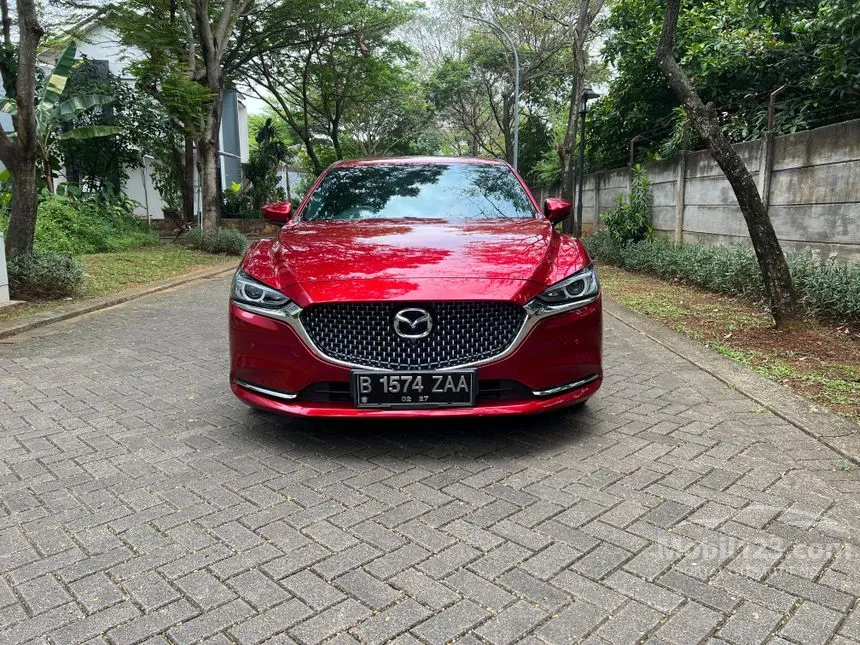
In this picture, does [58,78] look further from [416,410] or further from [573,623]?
[573,623]

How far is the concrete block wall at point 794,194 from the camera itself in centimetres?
708

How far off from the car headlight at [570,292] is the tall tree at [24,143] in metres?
7.04

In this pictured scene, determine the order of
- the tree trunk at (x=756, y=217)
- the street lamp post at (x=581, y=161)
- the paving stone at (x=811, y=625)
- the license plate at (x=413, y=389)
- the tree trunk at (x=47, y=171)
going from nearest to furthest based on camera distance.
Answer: the paving stone at (x=811, y=625)
the license plate at (x=413, y=389)
the tree trunk at (x=756, y=217)
the tree trunk at (x=47, y=171)
the street lamp post at (x=581, y=161)

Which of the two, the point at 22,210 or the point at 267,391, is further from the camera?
the point at 22,210

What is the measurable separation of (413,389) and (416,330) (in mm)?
279

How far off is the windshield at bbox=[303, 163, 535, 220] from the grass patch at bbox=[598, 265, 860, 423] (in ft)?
7.20

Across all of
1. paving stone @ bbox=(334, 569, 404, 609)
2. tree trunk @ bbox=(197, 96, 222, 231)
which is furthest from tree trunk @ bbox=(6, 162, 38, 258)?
paving stone @ bbox=(334, 569, 404, 609)

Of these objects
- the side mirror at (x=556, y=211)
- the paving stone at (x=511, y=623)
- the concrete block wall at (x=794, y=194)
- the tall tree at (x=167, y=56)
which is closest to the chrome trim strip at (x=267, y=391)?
the paving stone at (x=511, y=623)

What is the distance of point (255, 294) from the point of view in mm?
3525

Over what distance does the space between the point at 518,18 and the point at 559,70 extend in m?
3.76

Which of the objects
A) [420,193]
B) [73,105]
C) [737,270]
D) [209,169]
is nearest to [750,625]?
[420,193]

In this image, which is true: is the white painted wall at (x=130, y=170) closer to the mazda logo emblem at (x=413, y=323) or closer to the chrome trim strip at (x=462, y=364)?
the chrome trim strip at (x=462, y=364)

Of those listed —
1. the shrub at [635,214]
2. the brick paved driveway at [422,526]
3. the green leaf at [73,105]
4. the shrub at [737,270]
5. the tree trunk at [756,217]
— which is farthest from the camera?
the green leaf at [73,105]

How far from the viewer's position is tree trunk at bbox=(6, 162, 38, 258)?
8.20 metres
